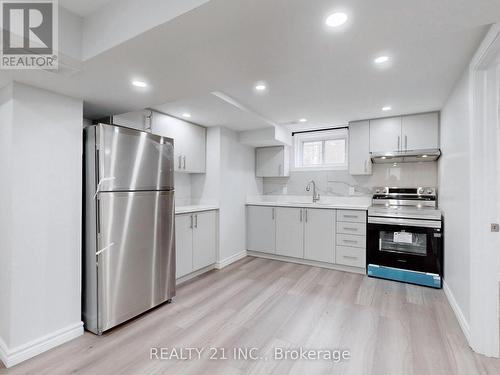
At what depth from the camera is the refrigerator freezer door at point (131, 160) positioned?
1.99 metres

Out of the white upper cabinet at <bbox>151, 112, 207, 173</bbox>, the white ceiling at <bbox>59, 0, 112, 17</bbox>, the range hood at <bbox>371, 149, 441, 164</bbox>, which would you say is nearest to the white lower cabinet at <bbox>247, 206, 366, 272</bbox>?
the range hood at <bbox>371, 149, 441, 164</bbox>

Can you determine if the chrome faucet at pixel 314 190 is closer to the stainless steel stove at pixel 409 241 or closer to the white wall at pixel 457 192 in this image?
the stainless steel stove at pixel 409 241

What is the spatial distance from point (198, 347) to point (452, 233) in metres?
2.61

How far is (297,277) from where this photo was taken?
3270 mm

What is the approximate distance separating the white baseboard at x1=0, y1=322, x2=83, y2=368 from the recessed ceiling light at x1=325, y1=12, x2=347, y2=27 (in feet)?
9.24

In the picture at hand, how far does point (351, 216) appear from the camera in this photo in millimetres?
3412

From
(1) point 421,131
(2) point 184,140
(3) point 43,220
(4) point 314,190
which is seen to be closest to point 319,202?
(4) point 314,190

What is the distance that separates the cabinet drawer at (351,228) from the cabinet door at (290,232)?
567mm

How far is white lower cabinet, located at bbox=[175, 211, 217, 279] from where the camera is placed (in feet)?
9.82

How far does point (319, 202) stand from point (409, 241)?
1459 mm

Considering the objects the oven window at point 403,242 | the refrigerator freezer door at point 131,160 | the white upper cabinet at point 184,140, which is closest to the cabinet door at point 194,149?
the white upper cabinet at point 184,140

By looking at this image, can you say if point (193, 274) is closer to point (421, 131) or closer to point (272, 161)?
point (272, 161)

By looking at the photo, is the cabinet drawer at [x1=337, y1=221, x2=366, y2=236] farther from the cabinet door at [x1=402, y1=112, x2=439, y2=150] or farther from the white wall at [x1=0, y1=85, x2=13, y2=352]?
the white wall at [x1=0, y1=85, x2=13, y2=352]

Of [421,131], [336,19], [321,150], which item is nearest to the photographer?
[336,19]
